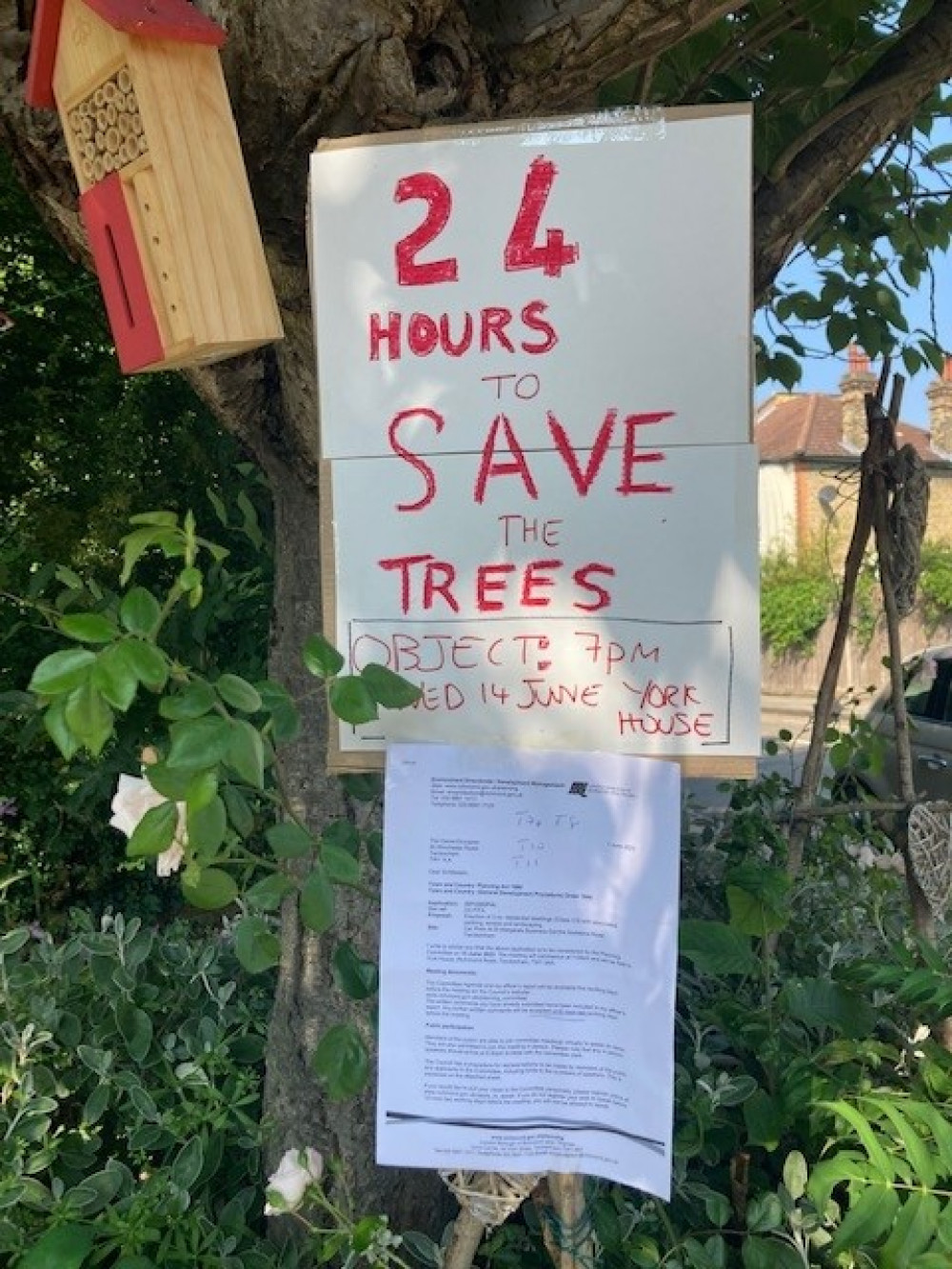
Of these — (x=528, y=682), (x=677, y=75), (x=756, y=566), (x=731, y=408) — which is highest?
(x=677, y=75)

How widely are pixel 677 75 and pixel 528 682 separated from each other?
5.04 feet

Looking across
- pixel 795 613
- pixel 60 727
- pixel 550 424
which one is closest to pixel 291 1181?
pixel 60 727

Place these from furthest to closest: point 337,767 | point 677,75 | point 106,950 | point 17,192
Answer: point 17,192 → point 677,75 → point 106,950 → point 337,767

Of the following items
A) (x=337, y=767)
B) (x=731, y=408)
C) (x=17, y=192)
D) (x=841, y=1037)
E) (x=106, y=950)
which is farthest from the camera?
(x=17, y=192)

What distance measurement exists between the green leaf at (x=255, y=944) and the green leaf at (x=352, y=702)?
26 cm

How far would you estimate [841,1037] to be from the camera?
5.13 ft

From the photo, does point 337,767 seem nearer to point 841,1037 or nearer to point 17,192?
point 841,1037

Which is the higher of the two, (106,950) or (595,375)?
(595,375)

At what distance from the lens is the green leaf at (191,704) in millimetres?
995

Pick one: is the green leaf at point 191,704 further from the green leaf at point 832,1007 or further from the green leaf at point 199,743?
the green leaf at point 832,1007

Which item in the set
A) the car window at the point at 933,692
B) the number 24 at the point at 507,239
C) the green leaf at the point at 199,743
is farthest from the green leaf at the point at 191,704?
the car window at the point at 933,692

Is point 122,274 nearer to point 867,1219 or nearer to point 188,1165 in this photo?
point 188,1165

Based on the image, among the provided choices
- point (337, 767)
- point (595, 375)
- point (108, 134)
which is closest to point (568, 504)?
point (595, 375)

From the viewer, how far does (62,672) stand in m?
0.95
